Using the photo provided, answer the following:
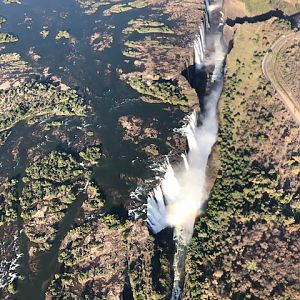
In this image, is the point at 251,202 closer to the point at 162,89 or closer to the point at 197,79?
the point at 162,89

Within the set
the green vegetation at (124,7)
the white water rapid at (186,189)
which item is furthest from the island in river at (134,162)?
the green vegetation at (124,7)

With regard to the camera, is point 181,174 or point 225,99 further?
point 225,99

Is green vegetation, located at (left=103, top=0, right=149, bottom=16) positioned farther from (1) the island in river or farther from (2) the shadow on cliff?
(2) the shadow on cliff

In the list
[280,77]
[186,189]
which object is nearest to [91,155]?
→ [186,189]

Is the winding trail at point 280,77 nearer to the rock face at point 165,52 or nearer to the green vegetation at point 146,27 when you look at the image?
the rock face at point 165,52

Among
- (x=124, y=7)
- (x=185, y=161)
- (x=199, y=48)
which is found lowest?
(x=185, y=161)

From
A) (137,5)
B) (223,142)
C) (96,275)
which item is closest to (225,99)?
(223,142)

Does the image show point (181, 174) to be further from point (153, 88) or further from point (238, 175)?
point (153, 88)
